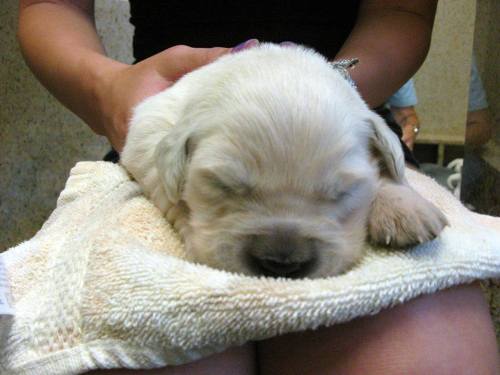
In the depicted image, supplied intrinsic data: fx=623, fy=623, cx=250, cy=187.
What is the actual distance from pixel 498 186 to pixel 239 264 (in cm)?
104

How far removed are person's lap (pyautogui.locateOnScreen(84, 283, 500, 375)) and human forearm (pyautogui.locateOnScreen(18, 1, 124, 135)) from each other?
39.0 inches

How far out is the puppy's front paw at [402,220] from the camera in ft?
3.62

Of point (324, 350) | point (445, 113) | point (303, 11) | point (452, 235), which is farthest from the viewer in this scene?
point (445, 113)

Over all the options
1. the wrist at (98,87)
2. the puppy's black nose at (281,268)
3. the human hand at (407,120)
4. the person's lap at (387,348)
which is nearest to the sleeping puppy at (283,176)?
the puppy's black nose at (281,268)

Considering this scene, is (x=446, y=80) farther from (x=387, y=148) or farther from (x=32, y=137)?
(x=387, y=148)

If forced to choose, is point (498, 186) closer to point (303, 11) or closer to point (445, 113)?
point (303, 11)

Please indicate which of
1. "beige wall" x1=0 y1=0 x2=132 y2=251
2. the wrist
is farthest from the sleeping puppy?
"beige wall" x1=0 y1=0 x2=132 y2=251

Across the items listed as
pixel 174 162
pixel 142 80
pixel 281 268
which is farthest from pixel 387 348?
pixel 142 80

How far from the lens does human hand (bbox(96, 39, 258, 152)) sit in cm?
153

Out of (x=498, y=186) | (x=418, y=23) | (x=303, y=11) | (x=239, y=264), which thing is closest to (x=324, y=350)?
(x=239, y=264)

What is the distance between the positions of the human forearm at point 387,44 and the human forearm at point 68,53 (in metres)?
0.72

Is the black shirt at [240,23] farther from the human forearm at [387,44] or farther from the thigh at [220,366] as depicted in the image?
the thigh at [220,366]

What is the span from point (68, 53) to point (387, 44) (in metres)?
1.00

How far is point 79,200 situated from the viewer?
4.65 feet
